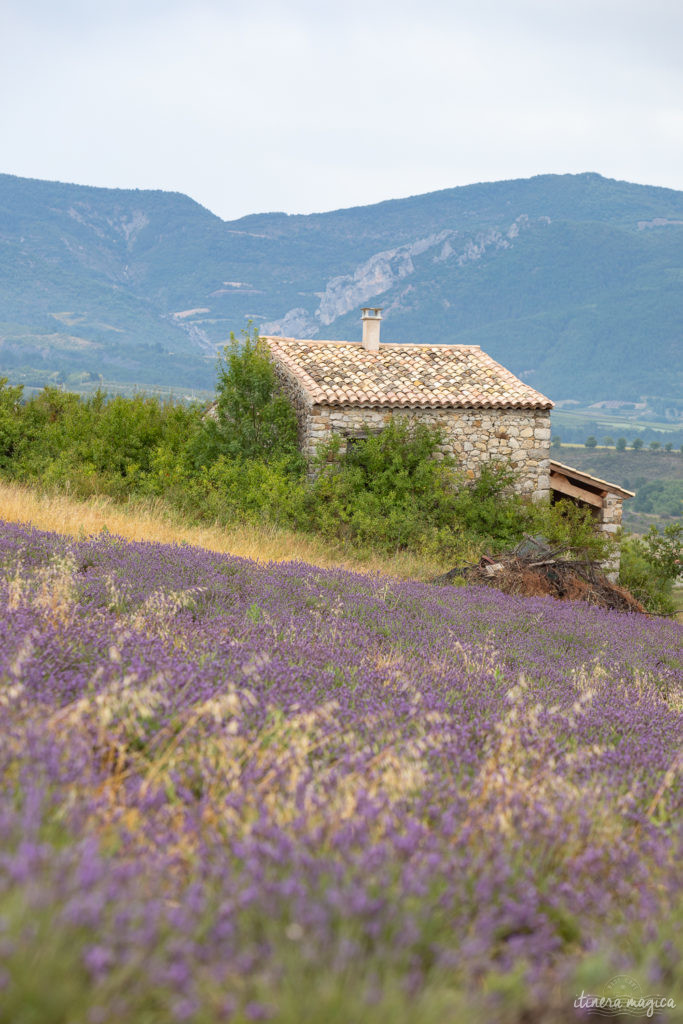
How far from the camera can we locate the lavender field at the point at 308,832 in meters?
1.62

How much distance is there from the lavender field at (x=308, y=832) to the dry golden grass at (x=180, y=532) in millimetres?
5763

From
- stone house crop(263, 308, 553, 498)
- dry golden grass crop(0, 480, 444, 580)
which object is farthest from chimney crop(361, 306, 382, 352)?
dry golden grass crop(0, 480, 444, 580)

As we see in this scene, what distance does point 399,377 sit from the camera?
22.2 m

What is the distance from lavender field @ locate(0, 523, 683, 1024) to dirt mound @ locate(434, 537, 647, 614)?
7.94 m

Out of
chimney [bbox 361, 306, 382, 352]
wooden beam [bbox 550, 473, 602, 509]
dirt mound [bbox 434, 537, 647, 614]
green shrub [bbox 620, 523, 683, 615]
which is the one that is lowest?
green shrub [bbox 620, 523, 683, 615]

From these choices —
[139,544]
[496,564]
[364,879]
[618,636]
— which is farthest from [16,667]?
[496,564]

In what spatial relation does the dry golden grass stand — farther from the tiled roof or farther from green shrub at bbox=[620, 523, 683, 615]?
Result: green shrub at bbox=[620, 523, 683, 615]

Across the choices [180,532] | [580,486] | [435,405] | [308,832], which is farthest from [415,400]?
[308,832]

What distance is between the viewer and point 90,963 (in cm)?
152

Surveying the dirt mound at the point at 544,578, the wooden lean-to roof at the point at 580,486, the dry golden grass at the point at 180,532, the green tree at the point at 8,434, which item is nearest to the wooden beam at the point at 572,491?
the wooden lean-to roof at the point at 580,486

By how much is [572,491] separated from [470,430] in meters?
3.58

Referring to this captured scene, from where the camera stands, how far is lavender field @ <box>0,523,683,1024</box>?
1621 millimetres

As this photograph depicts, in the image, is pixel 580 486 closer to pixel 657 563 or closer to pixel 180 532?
pixel 657 563

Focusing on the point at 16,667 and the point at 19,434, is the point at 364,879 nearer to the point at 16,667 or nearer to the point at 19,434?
the point at 16,667
